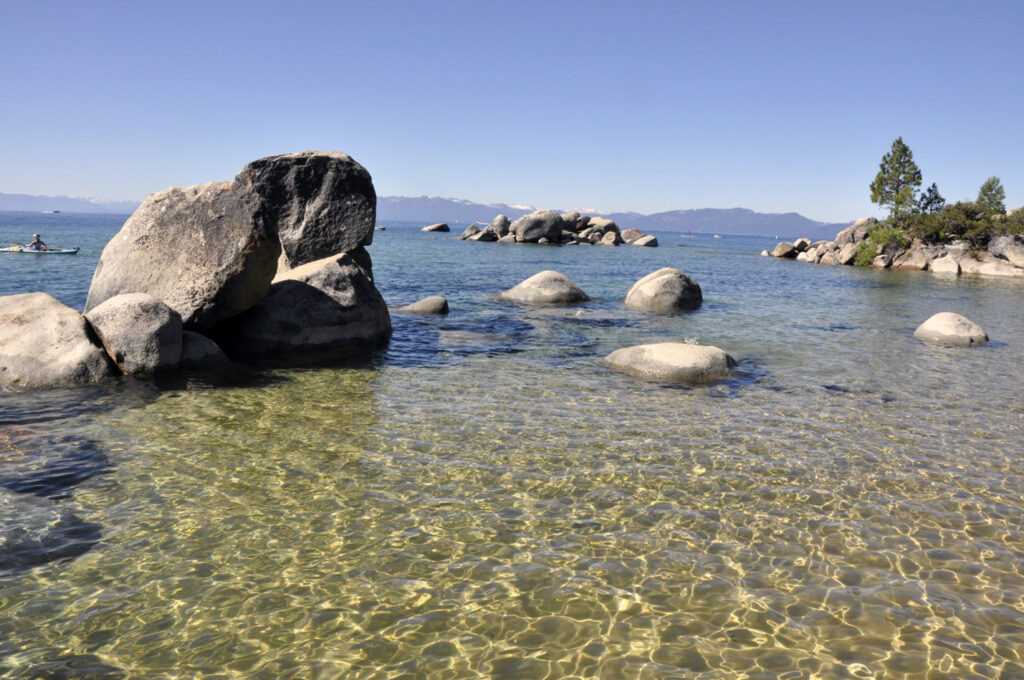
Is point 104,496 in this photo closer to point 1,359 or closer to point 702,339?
point 1,359

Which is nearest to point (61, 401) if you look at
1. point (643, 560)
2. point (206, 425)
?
point (206, 425)

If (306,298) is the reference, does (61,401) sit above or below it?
below

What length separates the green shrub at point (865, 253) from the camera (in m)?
53.2

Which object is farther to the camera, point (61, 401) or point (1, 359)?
point (1, 359)

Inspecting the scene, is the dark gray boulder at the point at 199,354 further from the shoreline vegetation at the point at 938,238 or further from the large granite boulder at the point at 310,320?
the shoreline vegetation at the point at 938,238

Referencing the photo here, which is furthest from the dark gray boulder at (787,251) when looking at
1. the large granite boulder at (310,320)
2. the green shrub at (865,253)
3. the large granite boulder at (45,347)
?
the large granite boulder at (45,347)

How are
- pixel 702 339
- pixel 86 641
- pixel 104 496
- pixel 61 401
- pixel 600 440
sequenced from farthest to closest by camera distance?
1. pixel 702 339
2. pixel 61 401
3. pixel 600 440
4. pixel 104 496
5. pixel 86 641

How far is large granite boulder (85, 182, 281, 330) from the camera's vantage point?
13.1 m

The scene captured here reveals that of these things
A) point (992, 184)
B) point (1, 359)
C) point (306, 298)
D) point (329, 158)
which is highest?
point (992, 184)

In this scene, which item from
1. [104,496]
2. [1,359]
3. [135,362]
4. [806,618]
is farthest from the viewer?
[135,362]

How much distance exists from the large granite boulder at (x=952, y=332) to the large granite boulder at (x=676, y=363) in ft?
27.9

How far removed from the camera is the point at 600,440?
9.20 meters

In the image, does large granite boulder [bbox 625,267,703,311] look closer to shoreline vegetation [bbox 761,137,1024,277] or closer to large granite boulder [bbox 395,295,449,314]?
large granite boulder [bbox 395,295,449,314]

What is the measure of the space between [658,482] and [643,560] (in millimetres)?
1857
